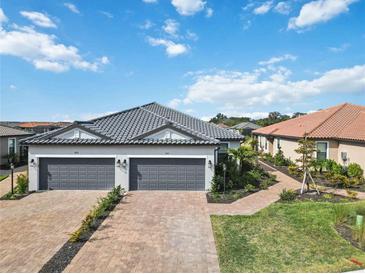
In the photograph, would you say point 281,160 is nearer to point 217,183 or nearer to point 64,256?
point 217,183

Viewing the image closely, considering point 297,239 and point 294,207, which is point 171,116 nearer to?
point 294,207

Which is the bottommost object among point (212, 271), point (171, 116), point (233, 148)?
point (212, 271)

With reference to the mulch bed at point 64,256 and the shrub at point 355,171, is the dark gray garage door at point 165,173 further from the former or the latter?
the shrub at point 355,171

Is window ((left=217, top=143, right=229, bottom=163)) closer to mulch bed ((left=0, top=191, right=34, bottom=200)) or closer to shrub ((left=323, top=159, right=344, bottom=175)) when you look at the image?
shrub ((left=323, top=159, right=344, bottom=175))

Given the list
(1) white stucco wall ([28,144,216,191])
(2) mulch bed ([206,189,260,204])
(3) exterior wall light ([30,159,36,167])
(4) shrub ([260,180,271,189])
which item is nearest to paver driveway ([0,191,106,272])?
(1) white stucco wall ([28,144,216,191])

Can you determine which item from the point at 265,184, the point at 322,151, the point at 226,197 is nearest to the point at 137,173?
the point at 226,197

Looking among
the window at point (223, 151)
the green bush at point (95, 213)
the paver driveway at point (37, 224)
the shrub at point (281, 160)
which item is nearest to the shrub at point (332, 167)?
the shrub at point (281, 160)

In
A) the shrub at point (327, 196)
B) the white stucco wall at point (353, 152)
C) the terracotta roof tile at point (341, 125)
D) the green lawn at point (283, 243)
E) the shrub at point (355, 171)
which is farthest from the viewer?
the terracotta roof tile at point (341, 125)

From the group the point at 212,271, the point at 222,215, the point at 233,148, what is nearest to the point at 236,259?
the point at 212,271
